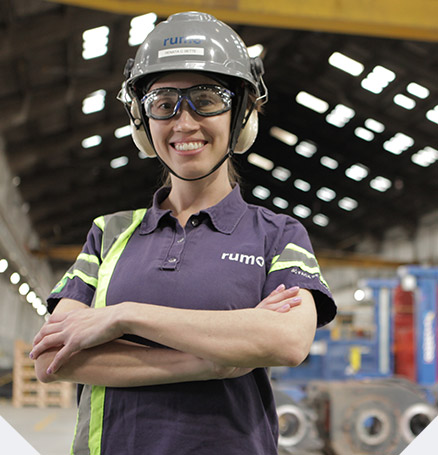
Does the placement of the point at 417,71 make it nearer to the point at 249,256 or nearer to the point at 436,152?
the point at 436,152

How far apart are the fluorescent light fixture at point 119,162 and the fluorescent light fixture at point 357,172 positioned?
8.69m

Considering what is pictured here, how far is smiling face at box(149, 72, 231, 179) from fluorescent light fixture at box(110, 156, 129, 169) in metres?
20.4

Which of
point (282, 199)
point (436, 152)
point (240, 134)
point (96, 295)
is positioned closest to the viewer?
point (96, 295)

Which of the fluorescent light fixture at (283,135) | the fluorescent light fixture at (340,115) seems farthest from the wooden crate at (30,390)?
the fluorescent light fixture at (283,135)

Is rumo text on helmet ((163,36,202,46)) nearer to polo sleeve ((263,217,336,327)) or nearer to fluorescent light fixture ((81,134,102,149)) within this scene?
polo sleeve ((263,217,336,327))

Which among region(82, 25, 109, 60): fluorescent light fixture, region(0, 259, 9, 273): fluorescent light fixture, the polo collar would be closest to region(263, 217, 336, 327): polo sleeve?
the polo collar

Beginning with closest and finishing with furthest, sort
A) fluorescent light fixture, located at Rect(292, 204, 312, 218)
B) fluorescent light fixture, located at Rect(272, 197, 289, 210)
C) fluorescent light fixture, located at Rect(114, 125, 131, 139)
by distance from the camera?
fluorescent light fixture, located at Rect(114, 125, 131, 139)
fluorescent light fixture, located at Rect(292, 204, 312, 218)
fluorescent light fixture, located at Rect(272, 197, 289, 210)

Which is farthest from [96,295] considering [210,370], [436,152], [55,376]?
[436,152]

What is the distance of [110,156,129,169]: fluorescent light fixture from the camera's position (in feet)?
72.3

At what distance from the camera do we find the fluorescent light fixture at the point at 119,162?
2202 centimetres

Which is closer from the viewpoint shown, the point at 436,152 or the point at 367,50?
the point at 367,50

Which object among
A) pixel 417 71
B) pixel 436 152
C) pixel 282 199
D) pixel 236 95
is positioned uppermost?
pixel 236 95

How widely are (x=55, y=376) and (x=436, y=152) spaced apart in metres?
19.5

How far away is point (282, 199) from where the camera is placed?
99.2ft
